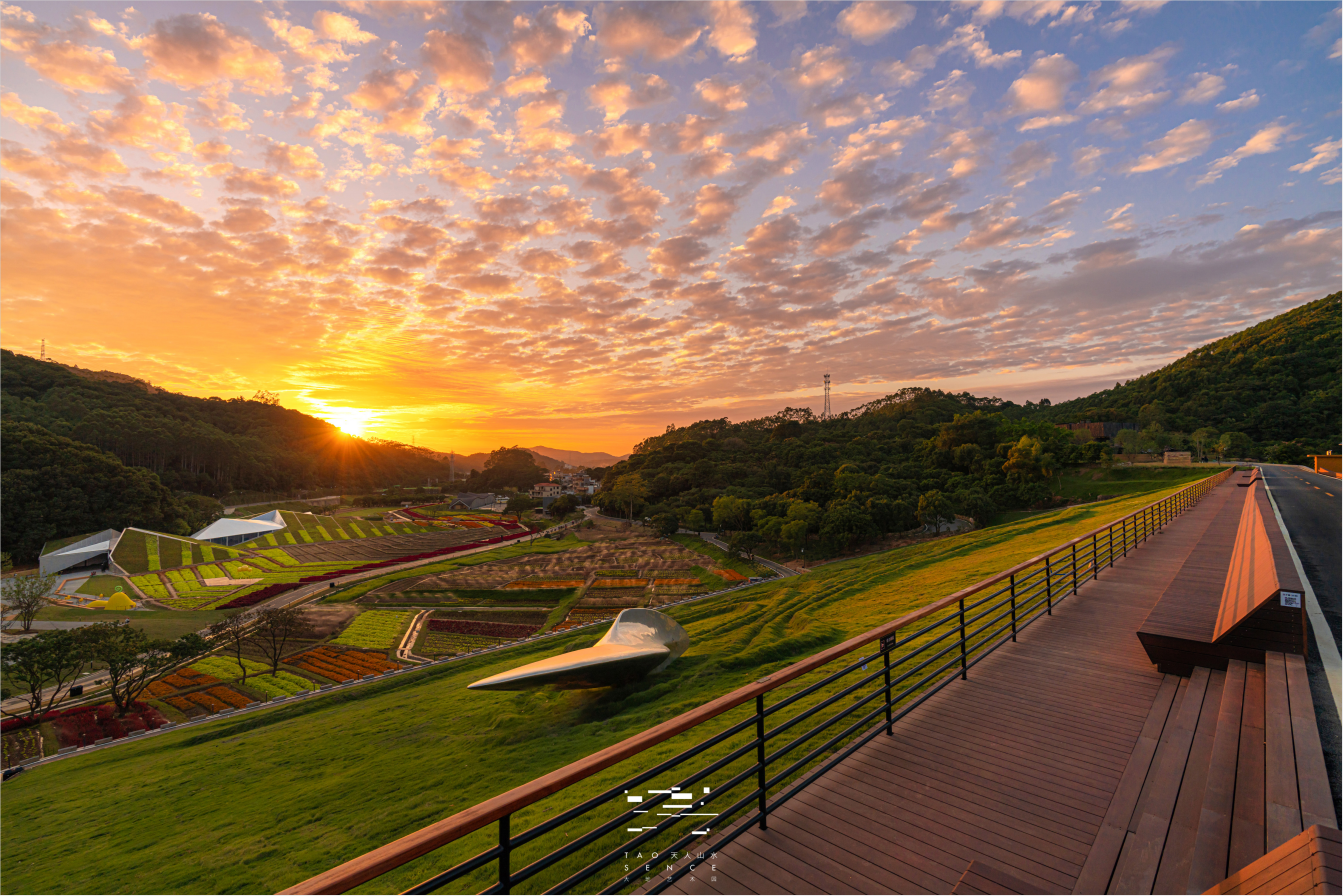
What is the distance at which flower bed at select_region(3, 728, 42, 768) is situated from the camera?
16.7m

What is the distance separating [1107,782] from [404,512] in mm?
90854

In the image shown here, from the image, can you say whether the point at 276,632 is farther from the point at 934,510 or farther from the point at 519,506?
the point at 519,506

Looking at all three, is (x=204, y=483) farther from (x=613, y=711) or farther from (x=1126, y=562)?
(x=1126, y=562)

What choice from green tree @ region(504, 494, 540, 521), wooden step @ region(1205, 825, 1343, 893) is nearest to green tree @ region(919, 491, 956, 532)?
wooden step @ region(1205, 825, 1343, 893)

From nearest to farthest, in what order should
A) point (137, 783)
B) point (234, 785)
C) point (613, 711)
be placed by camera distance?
point (613, 711), point (234, 785), point (137, 783)

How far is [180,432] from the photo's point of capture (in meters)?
84.8

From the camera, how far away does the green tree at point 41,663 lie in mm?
19312

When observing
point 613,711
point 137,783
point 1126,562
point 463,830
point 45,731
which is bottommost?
point 45,731

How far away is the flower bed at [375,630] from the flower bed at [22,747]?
9549 millimetres

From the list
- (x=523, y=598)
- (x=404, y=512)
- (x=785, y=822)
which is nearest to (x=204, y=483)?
(x=404, y=512)

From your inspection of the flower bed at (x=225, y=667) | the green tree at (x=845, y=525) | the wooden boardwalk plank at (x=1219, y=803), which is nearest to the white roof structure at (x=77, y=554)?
the flower bed at (x=225, y=667)

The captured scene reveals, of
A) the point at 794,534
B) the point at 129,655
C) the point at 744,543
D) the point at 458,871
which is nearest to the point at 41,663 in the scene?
the point at 129,655

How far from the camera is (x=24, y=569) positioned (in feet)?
157

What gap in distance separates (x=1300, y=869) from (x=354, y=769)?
13883mm
